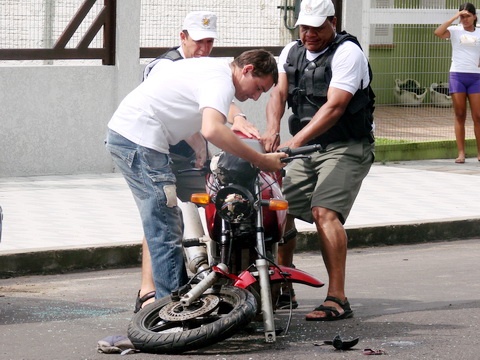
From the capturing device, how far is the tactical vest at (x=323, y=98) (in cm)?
753

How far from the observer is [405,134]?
1538 cm

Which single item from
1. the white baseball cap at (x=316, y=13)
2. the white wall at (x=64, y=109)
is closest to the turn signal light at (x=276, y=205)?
the white baseball cap at (x=316, y=13)

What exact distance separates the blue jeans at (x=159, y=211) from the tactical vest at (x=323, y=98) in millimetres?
1284

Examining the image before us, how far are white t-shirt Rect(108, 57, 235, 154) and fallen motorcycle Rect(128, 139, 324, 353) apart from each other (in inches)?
10.6

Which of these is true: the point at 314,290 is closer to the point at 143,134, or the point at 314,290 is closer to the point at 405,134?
the point at 143,134

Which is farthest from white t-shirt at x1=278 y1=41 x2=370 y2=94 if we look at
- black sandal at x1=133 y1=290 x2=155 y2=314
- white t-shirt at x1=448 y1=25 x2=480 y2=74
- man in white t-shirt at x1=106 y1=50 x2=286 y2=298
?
→ white t-shirt at x1=448 y1=25 x2=480 y2=74

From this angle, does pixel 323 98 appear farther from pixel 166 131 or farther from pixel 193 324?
pixel 193 324

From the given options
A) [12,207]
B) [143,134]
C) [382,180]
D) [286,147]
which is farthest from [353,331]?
[382,180]

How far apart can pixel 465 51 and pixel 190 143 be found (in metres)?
8.24

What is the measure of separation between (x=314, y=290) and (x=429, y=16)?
7.85 metres

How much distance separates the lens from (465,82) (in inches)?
586

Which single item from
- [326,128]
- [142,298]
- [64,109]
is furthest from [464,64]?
[142,298]

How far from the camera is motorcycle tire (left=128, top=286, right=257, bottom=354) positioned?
606 centimetres

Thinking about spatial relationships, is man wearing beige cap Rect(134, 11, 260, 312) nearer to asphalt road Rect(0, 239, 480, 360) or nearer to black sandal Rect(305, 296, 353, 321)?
asphalt road Rect(0, 239, 480, 360)
